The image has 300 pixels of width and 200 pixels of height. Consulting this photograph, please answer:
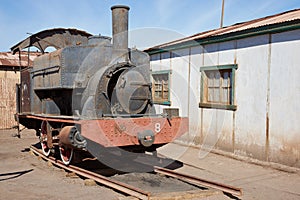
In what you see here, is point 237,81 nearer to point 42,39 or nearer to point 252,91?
point 252,91

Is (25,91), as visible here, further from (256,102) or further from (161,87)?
(256,102)

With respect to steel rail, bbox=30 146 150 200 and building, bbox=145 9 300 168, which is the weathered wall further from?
steel rail, bbox=30 146 150 200

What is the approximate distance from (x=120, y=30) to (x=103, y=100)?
1528 millimetres

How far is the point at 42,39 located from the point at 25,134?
581 centimetres

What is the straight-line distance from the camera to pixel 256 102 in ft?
26.7

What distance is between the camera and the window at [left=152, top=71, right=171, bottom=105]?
11.8m

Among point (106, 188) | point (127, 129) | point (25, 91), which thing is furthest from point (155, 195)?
point (25, 91)

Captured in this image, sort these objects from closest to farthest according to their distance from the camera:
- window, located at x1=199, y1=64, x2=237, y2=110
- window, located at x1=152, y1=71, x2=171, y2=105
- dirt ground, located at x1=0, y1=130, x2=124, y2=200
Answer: dirt ground, located at x1=0, y1=130, x2=124, y2=200 → window, located at x1=199, y1=64, x2=237, y2=110 → window, located at x1=152, y1=71, x2=171, y2=105

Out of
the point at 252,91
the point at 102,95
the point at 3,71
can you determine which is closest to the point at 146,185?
the point at 102,95

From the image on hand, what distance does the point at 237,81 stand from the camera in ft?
28.5

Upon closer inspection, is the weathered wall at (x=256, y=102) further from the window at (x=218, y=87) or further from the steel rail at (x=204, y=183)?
the steel rail at (x=204, y=183)

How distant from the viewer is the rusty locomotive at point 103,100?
6.04 metres

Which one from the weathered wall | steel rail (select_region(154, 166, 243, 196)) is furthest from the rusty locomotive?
the weathered wall

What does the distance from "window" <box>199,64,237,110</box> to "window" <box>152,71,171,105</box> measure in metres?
2.05
